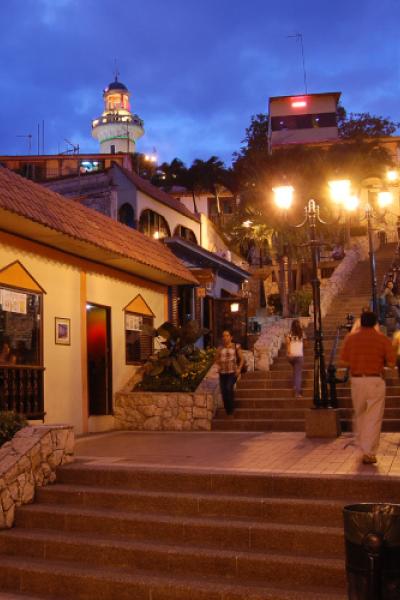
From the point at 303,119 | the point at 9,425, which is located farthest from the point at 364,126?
A: the point at 9,425

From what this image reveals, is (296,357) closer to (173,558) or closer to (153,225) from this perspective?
(173,558)

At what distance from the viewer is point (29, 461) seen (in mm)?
7566

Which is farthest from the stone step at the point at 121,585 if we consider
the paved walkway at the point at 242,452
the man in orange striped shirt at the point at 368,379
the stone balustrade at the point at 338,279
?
the stone balustrade at the point at 338,279

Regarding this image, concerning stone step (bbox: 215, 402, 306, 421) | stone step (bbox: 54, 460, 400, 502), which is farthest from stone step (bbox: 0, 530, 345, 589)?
stone step (bbox: 215, 402, 306, 421)

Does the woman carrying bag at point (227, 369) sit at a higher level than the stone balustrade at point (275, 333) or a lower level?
lower

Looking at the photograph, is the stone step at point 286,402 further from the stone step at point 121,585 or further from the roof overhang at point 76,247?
the stone step at point 121,585

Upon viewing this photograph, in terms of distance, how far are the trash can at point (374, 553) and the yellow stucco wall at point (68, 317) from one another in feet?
26.7

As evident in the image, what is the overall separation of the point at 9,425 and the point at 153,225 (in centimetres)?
1948

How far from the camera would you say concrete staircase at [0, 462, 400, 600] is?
225 inches

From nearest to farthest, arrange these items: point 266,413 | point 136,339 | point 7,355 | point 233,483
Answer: point 233,483 → point 7,355 → point 266,413 → point 136,339

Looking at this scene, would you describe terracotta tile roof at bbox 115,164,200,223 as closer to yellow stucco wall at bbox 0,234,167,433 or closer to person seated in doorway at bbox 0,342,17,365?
yellow stucco wall at bbox 0,234,167,433

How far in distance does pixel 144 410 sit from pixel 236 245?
26108mm

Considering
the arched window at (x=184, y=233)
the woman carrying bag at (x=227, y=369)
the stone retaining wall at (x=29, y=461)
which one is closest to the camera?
the stone retaining wall at (x=29, y=461)

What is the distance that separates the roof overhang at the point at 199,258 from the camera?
21.8 m
